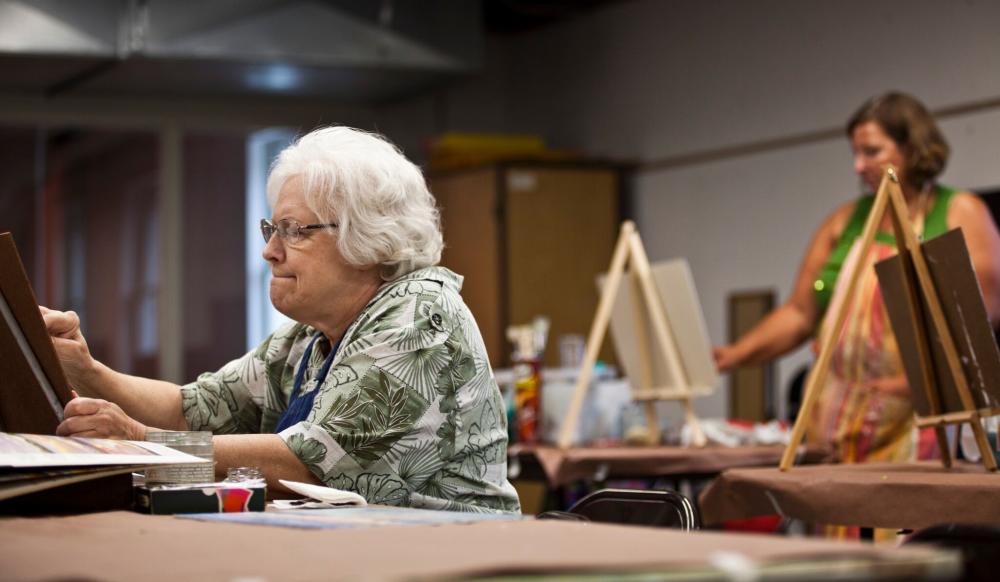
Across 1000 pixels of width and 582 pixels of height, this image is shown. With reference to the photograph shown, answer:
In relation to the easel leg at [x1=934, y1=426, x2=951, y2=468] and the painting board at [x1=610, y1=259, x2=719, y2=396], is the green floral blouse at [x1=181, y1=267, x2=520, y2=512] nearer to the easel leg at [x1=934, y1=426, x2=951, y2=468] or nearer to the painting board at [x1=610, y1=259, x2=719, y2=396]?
the easel leg at [x1=934, y1=426, x2=951, y2=468]

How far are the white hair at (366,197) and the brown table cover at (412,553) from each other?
0.79 m

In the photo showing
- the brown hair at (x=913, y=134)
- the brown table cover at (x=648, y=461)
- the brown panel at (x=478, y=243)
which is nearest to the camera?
the brown table cover at (x=648, y=461)

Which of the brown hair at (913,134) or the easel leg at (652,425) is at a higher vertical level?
the brown hair at (913,134)

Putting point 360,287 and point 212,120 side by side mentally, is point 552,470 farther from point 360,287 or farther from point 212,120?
point 212,120

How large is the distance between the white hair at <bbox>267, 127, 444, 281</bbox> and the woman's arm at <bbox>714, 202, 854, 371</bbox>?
2094mm

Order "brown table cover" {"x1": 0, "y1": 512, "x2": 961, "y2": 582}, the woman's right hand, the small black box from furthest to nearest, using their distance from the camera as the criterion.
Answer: the woman's right hand, the small black box, "brown table cover" {"x1": 0, "y1": 512, "x2": 961, "y2": 582}

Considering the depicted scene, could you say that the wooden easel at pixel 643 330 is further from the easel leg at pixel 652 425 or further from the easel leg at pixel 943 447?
the easel leg at pixel 943 447

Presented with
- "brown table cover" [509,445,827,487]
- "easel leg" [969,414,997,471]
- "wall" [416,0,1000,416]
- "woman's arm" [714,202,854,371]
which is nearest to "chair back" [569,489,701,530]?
"easel leg" [969,414,997,471]

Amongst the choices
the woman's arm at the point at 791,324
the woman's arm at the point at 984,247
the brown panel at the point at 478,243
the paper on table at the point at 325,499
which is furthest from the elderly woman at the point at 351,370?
the brown panel at the point at 478,243

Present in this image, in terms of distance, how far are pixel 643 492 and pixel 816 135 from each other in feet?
13.0

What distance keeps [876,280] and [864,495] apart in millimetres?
1289

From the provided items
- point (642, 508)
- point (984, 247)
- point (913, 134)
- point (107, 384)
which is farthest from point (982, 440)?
point (107, 384)

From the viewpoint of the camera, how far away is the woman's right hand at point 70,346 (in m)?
2.18

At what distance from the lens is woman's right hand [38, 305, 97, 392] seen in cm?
218
